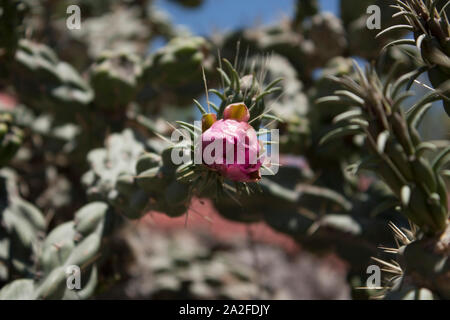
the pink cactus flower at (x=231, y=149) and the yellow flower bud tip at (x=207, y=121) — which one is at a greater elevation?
the yellow flower bud tip at (x=207, y=121)

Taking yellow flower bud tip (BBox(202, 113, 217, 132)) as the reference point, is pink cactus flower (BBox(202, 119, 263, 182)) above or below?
below

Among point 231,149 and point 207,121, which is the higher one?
point 207,121

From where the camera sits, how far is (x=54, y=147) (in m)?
2.88

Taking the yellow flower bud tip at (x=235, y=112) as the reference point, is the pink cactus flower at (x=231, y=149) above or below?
below

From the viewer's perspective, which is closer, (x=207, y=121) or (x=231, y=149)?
(x=231, y=149)

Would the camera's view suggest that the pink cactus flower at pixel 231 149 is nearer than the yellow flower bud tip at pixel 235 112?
Yes

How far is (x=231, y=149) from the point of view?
3.81ft

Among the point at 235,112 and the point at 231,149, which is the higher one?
the point at 235,112

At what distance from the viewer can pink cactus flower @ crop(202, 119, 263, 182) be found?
1162mm

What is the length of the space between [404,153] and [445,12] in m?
0.57

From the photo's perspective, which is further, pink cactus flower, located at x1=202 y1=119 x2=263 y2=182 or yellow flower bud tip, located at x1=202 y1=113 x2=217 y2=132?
yellow flower bud tip, located at x1=202 y1=113 x2=217 y2=132

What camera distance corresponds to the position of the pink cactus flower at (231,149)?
116 centimetres

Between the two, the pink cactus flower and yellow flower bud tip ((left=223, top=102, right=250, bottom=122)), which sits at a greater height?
yellow flower bud tip ((left=223, top=102, right=250, bottom=122))

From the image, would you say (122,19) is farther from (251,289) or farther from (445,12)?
(445,12)
